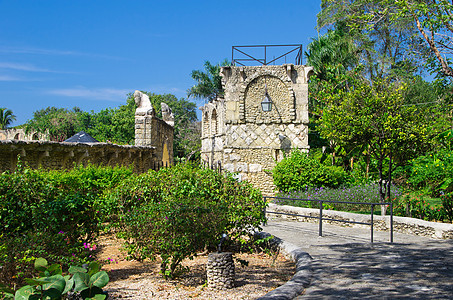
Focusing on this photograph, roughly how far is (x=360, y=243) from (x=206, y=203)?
3.18m

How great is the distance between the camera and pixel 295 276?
4984 mm

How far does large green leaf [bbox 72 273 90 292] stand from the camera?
113 inches

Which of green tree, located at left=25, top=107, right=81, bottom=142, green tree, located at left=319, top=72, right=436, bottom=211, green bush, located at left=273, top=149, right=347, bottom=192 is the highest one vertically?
green tree, located at left=25, top=107, right=81, bottom=142

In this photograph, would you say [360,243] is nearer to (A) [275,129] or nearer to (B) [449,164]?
(B) [449,164]

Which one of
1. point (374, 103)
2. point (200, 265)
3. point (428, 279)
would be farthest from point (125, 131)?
point (428, 279)

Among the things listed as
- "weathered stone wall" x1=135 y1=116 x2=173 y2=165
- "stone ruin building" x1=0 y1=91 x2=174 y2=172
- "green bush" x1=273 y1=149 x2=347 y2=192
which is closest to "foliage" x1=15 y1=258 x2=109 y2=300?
"stone ruin building" x1=0 y1=91 x2=174 y2=172

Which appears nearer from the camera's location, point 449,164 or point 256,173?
point 449,164

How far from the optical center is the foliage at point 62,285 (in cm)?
275

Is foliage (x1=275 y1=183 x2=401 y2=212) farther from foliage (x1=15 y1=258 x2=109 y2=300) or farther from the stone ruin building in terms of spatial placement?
foliage (x1=15 y1=258 x2=109 y2=300)

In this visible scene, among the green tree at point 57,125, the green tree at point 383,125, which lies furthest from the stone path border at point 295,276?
the green tree at point 57,125

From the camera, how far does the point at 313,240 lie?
25.7 ft

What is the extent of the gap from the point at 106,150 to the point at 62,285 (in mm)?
10687

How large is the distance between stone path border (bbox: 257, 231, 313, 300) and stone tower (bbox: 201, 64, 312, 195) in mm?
10060

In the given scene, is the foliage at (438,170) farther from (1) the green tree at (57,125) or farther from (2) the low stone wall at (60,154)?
(1) the green tree at (57,125)
